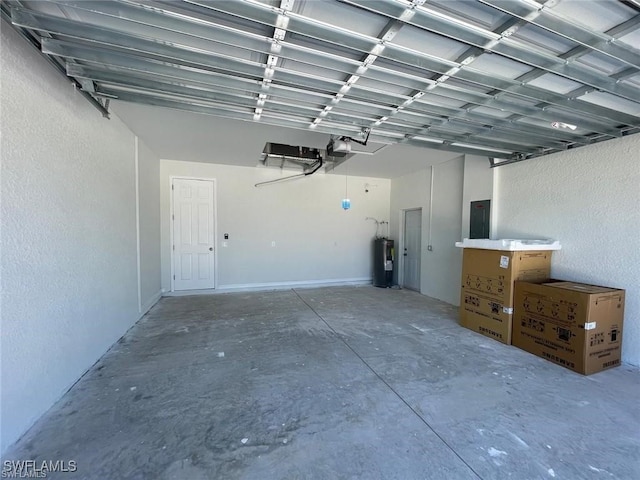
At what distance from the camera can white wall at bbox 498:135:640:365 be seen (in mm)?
2809

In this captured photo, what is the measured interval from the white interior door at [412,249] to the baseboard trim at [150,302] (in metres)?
5.26

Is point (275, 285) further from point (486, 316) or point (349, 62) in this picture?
point (349, 62)

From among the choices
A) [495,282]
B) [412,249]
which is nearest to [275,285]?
[412,249]

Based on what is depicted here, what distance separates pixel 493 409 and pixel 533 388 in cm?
61

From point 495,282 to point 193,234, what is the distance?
17.5 feet

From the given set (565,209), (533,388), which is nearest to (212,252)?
(533,388)

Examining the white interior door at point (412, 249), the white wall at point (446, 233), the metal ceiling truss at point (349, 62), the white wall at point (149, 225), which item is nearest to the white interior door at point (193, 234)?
the white wall at point (149, 225)

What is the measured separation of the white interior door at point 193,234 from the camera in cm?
549

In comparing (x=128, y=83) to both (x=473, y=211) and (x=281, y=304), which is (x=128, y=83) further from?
(x=473, y=211)

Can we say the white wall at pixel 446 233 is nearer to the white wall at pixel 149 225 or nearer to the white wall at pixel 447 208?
the white wall at pixel 447 208

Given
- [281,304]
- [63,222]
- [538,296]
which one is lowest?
[281,304]

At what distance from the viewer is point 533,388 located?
7.71 ft

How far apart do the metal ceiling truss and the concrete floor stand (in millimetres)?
2417

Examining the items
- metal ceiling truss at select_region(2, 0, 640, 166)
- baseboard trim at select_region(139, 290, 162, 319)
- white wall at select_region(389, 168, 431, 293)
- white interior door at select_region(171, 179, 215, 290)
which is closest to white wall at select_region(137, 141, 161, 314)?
baseboard trim at select_region(139, 290, 162, 319)
